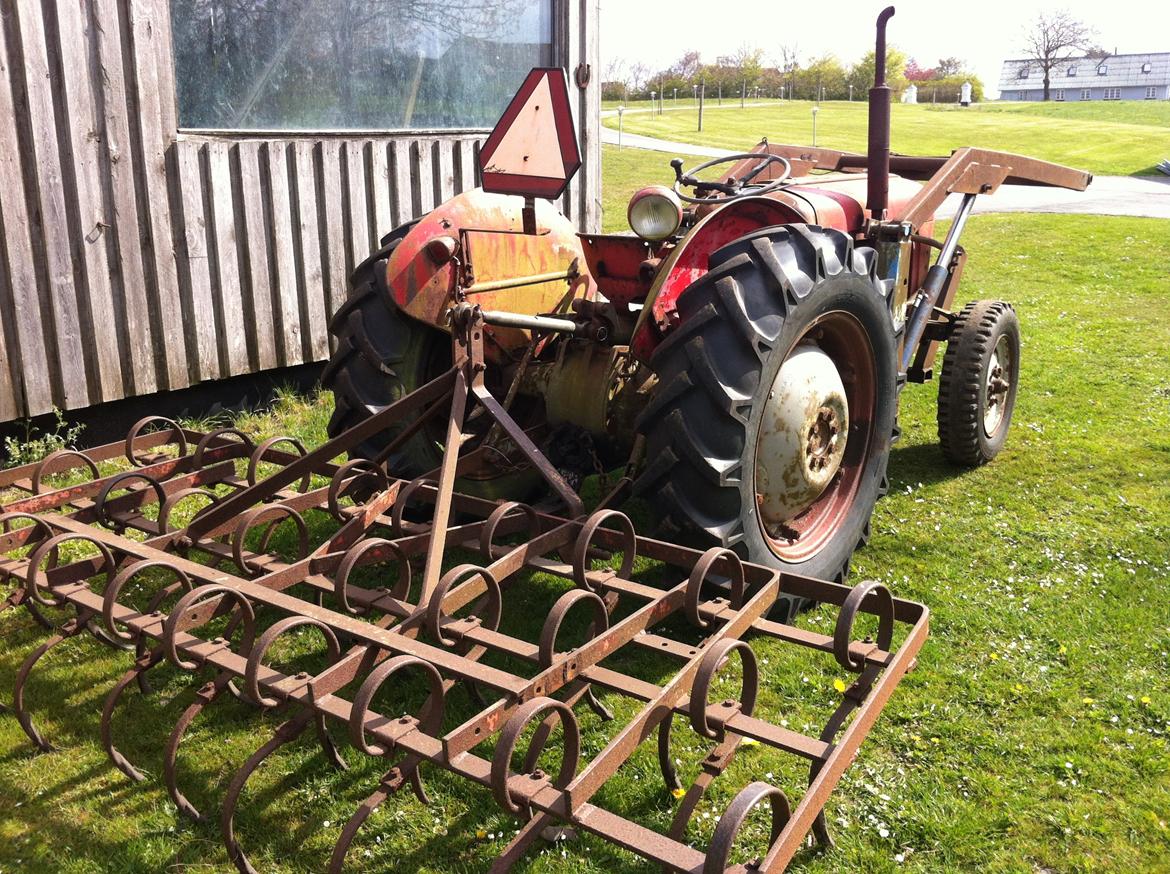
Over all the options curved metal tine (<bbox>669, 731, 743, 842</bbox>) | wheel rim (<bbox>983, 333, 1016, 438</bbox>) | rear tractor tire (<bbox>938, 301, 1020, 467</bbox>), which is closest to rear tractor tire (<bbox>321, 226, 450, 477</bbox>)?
curved metal tine (<bbox>669, 731, 743, 842</bbox>)

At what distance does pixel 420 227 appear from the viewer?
375cm

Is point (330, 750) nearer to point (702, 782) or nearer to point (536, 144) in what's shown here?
point (702, 782)

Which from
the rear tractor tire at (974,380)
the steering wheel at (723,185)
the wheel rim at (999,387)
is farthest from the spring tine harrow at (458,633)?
the wheel rim at (999,387)

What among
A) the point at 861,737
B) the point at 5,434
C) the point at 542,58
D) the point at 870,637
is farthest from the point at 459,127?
the point at 861,737

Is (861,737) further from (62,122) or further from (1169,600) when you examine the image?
(62,122)

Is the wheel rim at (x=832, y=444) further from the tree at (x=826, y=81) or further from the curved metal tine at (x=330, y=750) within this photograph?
the tree at (x=826, y=81)

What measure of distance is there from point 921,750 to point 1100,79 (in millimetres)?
91799

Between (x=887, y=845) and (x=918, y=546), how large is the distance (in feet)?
6.35

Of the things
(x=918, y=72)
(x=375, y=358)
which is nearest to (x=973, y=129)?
(x=375, y=358)

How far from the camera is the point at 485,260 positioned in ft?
12.4

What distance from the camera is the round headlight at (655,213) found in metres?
3.69

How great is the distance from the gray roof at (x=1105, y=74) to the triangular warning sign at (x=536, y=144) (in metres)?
87.8

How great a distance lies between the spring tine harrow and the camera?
7.33 feet

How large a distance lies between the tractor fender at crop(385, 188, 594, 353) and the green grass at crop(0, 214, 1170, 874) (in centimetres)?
109
